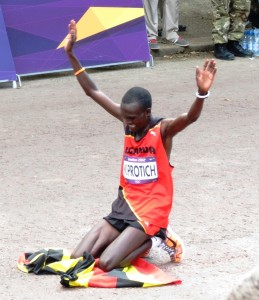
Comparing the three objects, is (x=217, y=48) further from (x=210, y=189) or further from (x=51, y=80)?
(x=210, y=189)

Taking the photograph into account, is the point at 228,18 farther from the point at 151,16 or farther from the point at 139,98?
the point at 139,98

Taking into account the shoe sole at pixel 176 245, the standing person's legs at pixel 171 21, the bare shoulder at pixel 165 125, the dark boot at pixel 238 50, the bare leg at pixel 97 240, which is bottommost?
the dark boot at pixel 238 50

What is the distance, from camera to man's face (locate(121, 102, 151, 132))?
16.8ft

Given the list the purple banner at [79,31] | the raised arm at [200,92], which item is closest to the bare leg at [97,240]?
the raised arm at [200,92]

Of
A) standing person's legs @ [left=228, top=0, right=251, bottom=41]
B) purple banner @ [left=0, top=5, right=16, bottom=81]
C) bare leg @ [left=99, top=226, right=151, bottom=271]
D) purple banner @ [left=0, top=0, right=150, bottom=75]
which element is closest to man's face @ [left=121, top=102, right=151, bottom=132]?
bare leg @ [left=99, top=226, right=151, bottom=271]

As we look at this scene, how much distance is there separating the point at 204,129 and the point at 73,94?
2.20m

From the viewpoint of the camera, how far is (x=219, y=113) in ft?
30.3

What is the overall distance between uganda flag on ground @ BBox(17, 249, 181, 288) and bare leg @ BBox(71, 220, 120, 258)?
3.5 inches

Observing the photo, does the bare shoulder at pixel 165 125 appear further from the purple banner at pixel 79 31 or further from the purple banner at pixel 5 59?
the purple banner at pixel 79 31

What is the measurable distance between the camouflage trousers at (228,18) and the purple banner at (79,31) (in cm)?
133

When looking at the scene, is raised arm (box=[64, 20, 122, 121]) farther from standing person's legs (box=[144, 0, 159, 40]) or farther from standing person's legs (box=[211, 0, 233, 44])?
standing person's legs (box=[211, 0, 233, 44])

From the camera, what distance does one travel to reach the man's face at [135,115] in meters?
5.13

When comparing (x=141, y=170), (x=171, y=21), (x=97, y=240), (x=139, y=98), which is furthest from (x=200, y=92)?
(x=171, y=21)

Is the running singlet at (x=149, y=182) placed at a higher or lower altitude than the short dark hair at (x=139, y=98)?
lower
